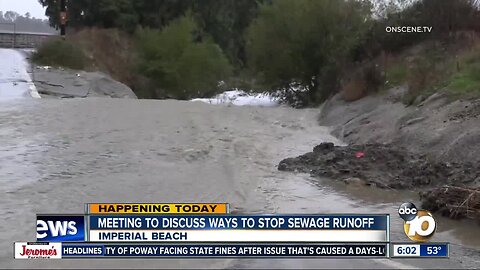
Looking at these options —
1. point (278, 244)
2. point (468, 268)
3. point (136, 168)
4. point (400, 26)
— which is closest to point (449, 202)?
point (468, 268)

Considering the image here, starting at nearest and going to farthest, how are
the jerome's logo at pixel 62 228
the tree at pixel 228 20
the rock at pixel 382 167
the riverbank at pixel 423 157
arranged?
the jerome's logo at pixel 62 228 → the riverbank at pixel 423 157 → the rock at pixel 382 167 → the tree at pixel 228 20

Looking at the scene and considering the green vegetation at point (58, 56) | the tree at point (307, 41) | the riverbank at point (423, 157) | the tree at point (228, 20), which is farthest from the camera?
the tree at point (228, 20)

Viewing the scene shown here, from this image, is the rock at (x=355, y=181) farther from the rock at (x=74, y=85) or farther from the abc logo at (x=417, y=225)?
the rock at (x=74, y=85)

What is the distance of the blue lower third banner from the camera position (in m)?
5.14

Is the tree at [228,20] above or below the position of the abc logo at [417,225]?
above

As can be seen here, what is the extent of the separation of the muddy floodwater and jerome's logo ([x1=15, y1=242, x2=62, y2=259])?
97 millimetres

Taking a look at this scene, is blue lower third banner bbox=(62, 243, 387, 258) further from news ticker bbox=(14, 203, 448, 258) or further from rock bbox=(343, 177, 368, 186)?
rock bbox=(343, 177, 368, 186)

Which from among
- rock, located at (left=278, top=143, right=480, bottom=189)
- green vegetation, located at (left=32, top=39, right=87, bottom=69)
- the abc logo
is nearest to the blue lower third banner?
the abc logo

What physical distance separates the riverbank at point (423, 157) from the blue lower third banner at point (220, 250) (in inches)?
115

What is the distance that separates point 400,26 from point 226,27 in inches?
1258

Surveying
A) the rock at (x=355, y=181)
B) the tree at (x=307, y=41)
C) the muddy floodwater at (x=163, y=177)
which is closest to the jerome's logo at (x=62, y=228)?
the muddy floodwater at (x=163, y=177)

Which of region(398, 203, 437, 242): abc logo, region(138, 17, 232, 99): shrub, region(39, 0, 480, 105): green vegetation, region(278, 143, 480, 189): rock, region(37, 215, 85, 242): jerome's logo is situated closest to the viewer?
region(37, 215, 85, 242): jerome's logo

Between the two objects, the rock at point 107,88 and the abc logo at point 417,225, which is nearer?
the abc logo at point 417,225

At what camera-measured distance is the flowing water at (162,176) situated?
250 inches
